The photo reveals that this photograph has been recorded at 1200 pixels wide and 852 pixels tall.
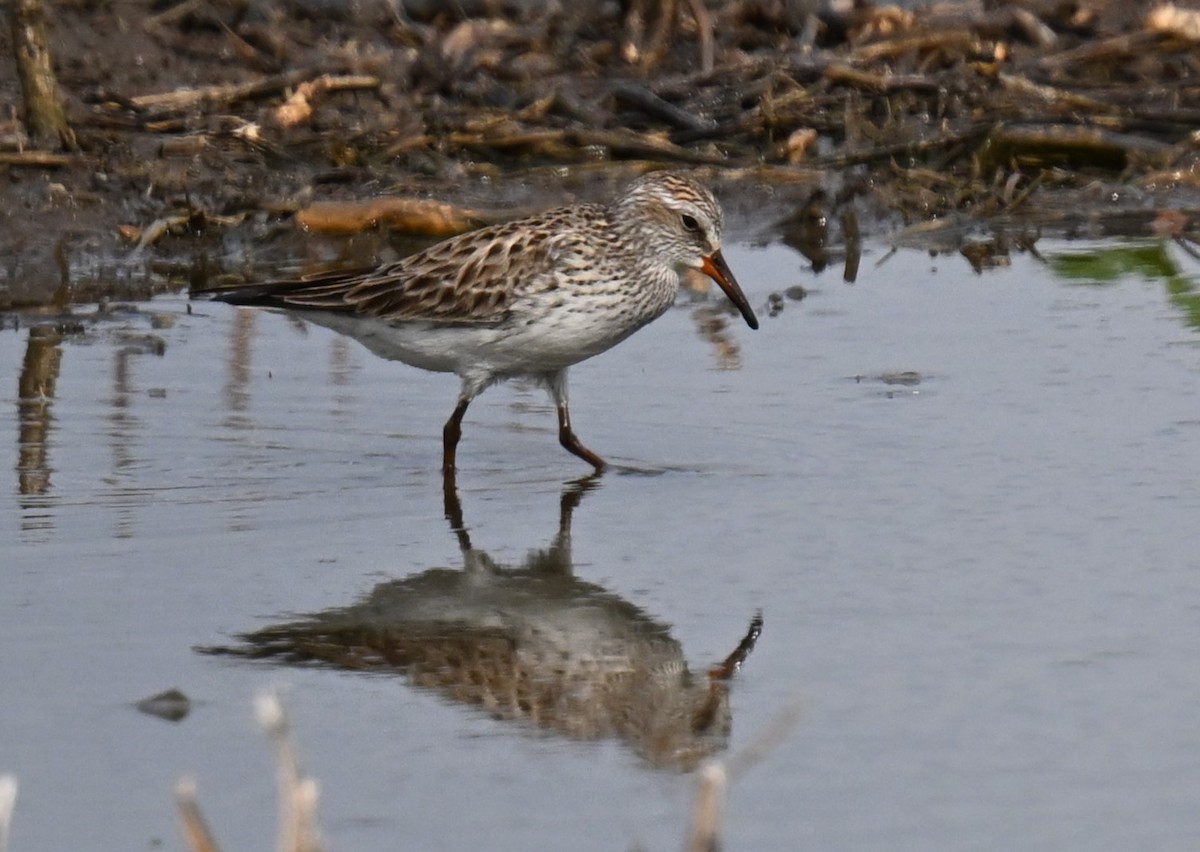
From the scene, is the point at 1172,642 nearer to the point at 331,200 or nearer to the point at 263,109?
the point at 331,200

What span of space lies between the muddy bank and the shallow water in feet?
3.80

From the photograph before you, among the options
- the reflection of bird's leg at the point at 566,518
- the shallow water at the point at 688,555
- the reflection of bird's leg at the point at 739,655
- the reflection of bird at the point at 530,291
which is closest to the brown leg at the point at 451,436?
the reflection of bird at the point at 530,291

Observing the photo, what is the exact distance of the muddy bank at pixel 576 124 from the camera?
1212 cm

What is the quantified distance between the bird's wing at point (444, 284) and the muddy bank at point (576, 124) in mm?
2839

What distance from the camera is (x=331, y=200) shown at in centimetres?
1244

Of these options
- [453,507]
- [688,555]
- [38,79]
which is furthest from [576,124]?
[688,555]

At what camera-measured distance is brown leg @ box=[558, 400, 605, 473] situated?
8.38 m

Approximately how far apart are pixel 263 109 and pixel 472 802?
29.1ft

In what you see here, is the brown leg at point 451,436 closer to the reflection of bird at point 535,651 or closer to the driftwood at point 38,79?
the reflection of bird at point 535,651

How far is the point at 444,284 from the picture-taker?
8.62 meters

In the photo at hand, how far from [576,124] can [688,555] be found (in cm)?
658

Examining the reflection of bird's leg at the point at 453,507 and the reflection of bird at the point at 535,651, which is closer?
the reflection of bird at the point at 535,651

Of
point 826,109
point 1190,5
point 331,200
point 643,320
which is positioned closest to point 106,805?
point 643,320

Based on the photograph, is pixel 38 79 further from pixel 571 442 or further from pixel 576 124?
pixel 571 442
